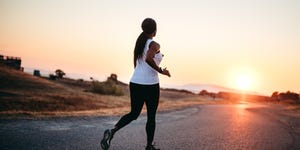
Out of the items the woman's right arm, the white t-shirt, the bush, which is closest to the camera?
the woman's right arm

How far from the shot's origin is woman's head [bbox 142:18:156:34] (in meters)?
5.46

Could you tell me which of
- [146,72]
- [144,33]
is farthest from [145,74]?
[144,33]

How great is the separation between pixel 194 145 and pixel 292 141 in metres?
3.07

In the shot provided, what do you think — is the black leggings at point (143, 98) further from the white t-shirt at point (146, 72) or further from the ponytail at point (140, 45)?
the ponytail at point (140, 45)

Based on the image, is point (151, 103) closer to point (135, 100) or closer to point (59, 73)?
point (135, 100)

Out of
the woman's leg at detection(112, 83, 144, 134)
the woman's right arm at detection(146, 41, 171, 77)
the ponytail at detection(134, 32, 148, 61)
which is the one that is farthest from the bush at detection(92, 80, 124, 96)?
the woman's right arm at detection(146, 41, 171, 77)

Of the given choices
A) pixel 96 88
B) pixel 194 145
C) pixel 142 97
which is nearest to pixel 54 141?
pixel 142 97

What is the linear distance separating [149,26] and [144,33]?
0.46ft

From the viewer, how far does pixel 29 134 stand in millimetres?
6824

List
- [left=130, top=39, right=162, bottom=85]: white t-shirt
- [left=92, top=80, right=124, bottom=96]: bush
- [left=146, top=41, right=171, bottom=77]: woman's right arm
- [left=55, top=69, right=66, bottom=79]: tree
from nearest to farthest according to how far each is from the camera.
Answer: [left=146, top=41, right=171, bottom=77]: woman's right arm → [left=130, top=39, right=162, bottom=85]: white t-shirt → [left=92, top=80, right=124, bottom=96]: bush → [left=55, top=69, right=66, bottom=79]: tree

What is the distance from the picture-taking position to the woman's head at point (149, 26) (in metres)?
5.46

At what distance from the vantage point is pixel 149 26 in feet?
17.9

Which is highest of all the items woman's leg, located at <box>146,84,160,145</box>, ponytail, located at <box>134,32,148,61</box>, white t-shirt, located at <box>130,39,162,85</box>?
ponytail, located at <box>134,32,148,61</box>

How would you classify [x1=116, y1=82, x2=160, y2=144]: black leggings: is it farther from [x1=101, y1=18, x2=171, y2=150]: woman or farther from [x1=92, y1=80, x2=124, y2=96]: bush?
[x1=92, y1=80, x2=124, y2=96]: bush
